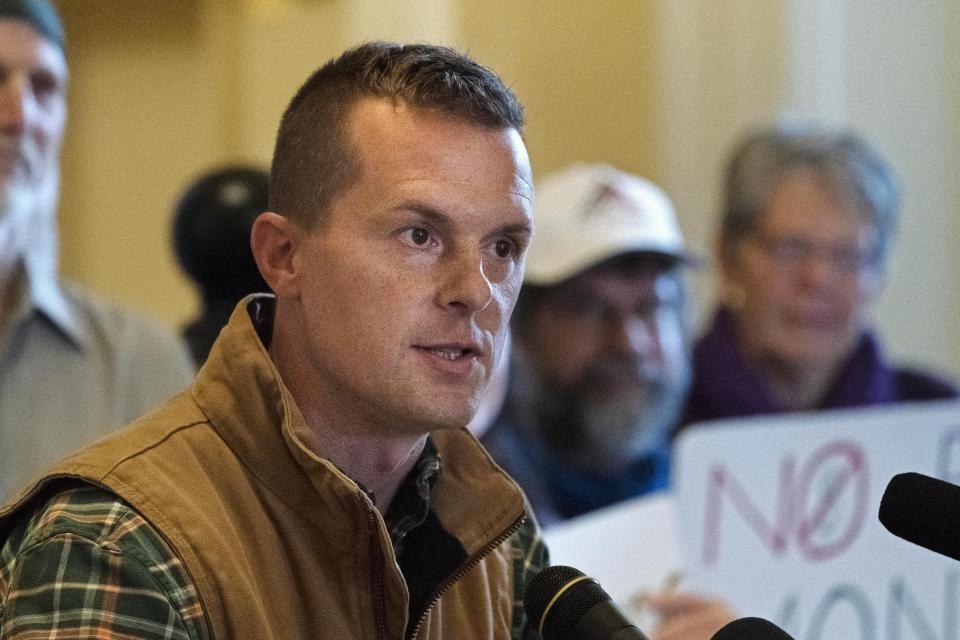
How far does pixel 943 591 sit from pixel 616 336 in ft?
2.84

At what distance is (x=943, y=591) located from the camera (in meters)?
2.71

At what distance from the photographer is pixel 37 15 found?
7.83ft

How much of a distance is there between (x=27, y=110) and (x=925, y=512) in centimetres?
175

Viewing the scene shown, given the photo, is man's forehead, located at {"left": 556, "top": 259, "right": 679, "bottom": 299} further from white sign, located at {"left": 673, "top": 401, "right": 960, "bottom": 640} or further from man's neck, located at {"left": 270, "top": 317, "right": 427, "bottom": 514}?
man's neck, located at {"left": 270, "top": 317, "right": 427, "bottom": 514}

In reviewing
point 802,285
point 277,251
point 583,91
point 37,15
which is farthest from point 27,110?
point 583,91

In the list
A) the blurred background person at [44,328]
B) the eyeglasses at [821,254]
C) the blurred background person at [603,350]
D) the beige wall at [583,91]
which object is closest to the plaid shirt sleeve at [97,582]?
the blurred background person at [44,328]

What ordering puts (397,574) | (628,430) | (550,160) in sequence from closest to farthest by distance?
1. (397,574)
2. (628,430)
3. (550,160)

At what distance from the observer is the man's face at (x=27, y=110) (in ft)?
7.70

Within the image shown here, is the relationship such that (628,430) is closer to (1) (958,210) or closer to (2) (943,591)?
(2) (943,591)

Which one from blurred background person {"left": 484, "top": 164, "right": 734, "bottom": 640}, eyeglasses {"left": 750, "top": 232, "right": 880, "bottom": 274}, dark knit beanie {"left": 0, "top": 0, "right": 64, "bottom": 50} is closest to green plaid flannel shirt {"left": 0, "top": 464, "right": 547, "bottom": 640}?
dark knit beanie {"left": 0, "top": 0, "right": 64, "bottom": 50}

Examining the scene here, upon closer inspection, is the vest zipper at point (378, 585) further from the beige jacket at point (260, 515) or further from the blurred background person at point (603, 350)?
the blurred background person at point (603, 350)

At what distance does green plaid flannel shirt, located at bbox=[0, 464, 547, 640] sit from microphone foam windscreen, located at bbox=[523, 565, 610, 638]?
0.29 metres

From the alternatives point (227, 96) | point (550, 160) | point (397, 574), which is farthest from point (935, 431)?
point (227, 96)

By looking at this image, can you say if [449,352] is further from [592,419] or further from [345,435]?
[592,419]
